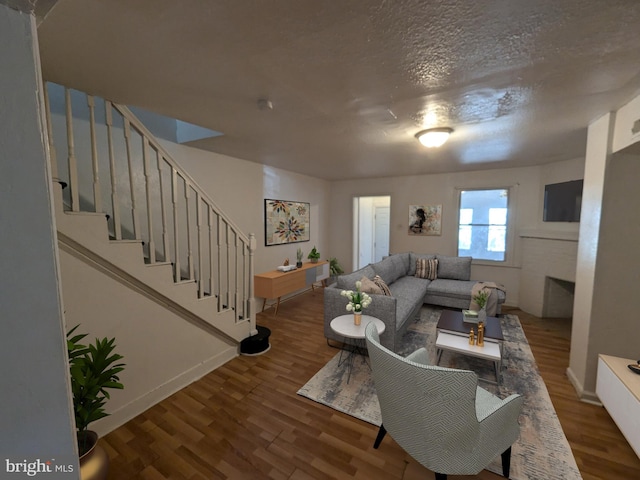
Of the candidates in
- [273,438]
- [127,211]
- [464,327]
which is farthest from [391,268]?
[127,211]

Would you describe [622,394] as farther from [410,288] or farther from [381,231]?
[381,231]

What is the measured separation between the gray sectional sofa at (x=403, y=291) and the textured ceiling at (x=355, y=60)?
1747mm

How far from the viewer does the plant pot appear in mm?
1308

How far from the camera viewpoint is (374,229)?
6.83m

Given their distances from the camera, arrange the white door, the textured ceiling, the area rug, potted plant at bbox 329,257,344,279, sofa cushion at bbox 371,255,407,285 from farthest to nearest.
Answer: the white door → potted plant at bbox 329,257,344,279 → sofa cushion at bbox 371,255,407,285 → the area rug → the textured ceiling

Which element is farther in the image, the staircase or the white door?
the white door

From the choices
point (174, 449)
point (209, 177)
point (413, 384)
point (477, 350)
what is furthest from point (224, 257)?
point (477, 350)

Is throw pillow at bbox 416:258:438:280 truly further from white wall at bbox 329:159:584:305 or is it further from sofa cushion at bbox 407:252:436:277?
white wall at bbox 329:159:584:305

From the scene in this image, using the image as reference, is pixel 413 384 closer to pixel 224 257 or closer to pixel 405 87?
pixel 405 87

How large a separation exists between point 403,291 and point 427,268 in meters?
1.11

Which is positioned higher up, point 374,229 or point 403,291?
point 374,229

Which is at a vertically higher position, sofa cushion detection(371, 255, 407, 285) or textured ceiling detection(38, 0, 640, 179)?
textured ceiling detection(38, 0, 640, 179)

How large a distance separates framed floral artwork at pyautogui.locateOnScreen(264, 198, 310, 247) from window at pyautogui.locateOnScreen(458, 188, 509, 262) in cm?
300

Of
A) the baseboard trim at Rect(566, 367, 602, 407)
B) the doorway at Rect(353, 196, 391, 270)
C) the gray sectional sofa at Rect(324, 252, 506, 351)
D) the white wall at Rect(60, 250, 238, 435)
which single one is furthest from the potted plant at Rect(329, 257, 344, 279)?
the baseboard trim at Rect(566, 367, 602, 407)
